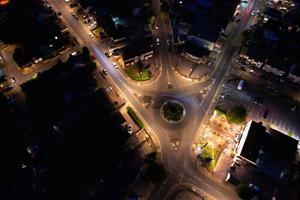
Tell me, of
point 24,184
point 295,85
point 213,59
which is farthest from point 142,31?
point 24,184

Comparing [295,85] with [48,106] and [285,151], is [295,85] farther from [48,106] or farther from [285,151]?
[48,106]

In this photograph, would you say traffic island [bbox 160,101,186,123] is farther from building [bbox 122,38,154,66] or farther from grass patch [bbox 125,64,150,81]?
building [bbox 122,38,154,66]

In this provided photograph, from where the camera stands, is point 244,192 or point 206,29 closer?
point 244,192

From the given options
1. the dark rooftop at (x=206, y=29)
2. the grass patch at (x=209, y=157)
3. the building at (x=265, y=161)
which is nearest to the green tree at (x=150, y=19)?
the dark rooftop at (x=206, y=29)

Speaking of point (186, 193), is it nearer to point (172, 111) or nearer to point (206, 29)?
point (172, 111)

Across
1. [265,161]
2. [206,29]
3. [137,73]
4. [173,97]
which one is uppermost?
[206,29]

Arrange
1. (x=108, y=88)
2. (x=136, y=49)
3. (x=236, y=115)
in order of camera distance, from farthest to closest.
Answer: (x=136, y=49) → (x=108, y=88) → (x=236, y=115)

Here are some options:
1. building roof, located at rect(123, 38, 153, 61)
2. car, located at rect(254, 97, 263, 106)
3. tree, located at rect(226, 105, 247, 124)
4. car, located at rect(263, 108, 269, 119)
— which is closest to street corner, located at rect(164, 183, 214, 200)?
tree, located at rect(226, 105, 247, 124)

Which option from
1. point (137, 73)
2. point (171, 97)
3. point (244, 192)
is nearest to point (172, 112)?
point (171, 97)
